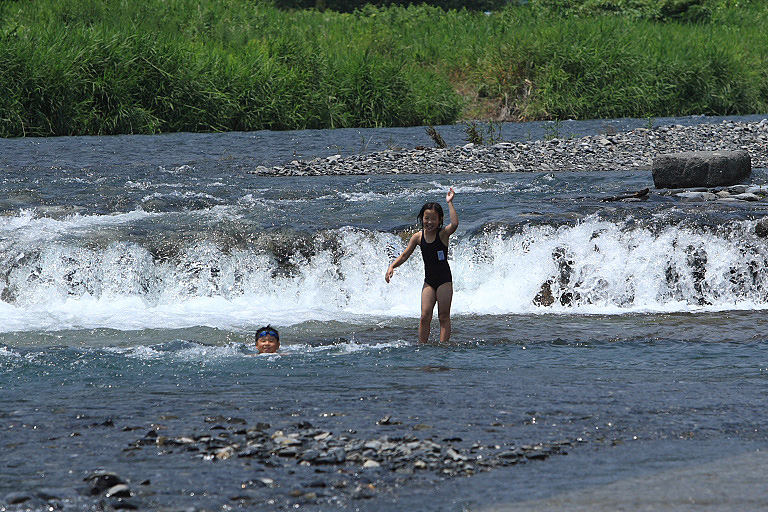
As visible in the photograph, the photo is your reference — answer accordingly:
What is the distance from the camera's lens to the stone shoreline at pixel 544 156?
1936cm

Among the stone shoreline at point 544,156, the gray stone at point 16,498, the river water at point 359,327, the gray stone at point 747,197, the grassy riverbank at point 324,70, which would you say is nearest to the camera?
the gray stone at point 16,498

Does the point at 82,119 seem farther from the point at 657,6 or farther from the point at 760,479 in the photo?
the point at 657,6

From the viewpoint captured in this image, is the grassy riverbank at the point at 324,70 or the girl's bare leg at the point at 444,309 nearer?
the girl's bare leg at the point at 444,309

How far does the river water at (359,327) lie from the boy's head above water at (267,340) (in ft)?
1.02

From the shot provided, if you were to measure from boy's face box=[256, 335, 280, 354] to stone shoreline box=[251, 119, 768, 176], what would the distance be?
35.1ft

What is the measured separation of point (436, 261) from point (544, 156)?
11327 mm

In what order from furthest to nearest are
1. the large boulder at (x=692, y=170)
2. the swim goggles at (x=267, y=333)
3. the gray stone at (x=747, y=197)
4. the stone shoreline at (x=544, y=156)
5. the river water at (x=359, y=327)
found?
1. the stone shoreline at (x=544, y=156)
2. the large boulder at (x=692, y=170)
3. the gray stone at (x=747, y=197)
4. the swim goggles at (x=267, y=333)
5. the river water at (x=359, y=327)

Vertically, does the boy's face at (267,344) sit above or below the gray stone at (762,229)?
below

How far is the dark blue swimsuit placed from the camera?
30.7ft

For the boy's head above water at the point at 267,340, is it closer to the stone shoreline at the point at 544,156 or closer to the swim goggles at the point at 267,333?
the swim goggles at the point at 267,333

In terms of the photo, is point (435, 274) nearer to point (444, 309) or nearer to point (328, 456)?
point (444, 309)

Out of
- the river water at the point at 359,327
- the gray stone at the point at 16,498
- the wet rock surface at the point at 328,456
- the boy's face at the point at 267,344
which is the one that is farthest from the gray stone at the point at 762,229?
the gray stone at the point at 16,498

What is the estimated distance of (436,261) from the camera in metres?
9.41

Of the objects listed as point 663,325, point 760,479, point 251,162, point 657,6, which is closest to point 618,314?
point 663,325
